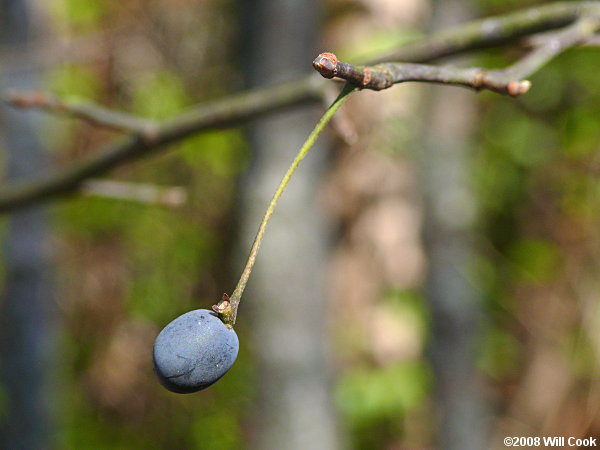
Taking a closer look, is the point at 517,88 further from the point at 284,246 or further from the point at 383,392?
the point at 383,392

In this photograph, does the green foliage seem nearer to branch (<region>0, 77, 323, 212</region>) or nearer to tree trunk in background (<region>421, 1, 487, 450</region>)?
tree trunk in background (<region>421, 1, 487, 450</region>)

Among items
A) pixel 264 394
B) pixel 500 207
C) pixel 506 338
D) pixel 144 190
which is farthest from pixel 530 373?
pixel 144 190

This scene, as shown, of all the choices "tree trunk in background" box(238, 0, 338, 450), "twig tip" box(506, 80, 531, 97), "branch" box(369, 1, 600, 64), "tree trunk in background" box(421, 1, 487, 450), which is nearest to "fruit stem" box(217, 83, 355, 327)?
"twig tip" box(506, 80, 531, 97)

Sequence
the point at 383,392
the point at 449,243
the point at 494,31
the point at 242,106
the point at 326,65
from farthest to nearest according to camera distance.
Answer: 1. the point at 383,392
2. the point at 449,243
3. the point at 242,106
4. the point at 494,31
5. the point at 326,65

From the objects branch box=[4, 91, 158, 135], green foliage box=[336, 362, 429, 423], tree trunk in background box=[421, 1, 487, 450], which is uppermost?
branch box=[4, 91, 158, 135]

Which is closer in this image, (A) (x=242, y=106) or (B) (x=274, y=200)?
(B) (x=274, y=200)

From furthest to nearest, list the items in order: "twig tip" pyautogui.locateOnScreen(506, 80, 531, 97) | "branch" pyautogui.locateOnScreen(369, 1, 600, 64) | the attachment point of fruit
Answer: "branch" pyautogui.locateOnScreen(369, 1, 600, 64) → "twig tip" pyautogui.locateOnScreen(506, 80, 531, 97) → the attachment point of fruit

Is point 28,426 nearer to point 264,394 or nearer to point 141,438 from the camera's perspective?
point 264,394

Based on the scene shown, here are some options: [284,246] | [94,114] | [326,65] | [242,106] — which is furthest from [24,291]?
[326,65]
